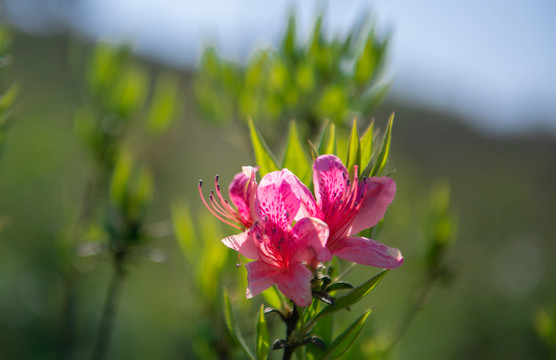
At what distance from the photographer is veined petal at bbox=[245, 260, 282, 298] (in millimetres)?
575

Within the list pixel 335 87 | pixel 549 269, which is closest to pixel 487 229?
pixel 549 269

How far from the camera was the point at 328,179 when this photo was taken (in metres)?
0.62

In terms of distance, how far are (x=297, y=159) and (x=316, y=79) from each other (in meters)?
0.62

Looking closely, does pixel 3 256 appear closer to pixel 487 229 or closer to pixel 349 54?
pixel 349 54

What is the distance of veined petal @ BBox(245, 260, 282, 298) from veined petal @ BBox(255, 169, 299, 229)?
64 millimetres

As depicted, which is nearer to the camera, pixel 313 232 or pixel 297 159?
pixel 313 232

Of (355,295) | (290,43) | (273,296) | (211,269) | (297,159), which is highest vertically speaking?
(290,43)

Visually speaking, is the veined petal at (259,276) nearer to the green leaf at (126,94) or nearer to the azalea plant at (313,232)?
the azalea plant at (313,232)

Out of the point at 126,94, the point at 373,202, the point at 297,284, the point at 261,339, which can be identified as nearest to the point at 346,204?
the point at 373,202

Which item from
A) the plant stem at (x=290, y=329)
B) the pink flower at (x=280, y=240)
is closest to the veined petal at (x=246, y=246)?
the pink flower at (x=280, y=240)

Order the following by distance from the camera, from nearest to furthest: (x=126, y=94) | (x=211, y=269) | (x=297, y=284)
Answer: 1. (x=297, y=284)
2. (x=211, y=269)
3. (x=126, y=94)

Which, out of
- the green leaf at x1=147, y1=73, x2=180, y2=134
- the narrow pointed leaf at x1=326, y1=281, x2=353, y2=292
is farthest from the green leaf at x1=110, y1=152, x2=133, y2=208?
the narrow pointed leaf at x1=326, y1=281, x2=353, y2=292

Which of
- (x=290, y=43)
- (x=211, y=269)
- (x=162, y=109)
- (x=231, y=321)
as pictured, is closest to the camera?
(x=231, y=321)

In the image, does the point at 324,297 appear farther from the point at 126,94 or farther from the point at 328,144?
the point at 126,94
